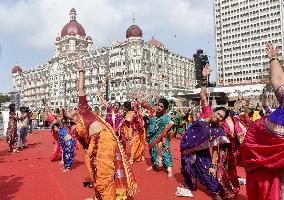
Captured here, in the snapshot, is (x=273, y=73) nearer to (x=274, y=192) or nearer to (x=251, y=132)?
(x=251, y=132)

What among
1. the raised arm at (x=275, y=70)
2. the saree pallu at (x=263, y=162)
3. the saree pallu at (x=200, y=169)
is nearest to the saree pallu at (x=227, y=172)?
the saree pallu at (x=200, y=169)

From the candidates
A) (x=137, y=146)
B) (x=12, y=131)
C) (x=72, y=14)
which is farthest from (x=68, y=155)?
(x=72, y=14)

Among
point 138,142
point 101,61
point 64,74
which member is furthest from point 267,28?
point 138,142

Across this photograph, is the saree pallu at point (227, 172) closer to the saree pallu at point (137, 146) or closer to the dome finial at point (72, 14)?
the saree pallu at point (137, 146)

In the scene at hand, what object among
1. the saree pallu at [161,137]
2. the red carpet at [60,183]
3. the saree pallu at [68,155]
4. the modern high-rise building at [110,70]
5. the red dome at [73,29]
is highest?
the red dome at [73,29]

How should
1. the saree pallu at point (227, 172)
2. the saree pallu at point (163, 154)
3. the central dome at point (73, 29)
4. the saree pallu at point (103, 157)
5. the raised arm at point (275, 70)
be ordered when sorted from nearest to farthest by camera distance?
the raised arm at point (275, 70) < the saree pallu at point (103, 157) < the saree pallu at point (227, 172) < the saree pallu at point (163, 154) < the central dome at point (73, 29)

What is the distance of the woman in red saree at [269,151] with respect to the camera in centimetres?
305

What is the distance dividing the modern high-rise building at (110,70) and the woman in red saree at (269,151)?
61.0m

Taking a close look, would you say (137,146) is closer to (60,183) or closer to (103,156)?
(60,183)

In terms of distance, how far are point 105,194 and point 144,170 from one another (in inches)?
142

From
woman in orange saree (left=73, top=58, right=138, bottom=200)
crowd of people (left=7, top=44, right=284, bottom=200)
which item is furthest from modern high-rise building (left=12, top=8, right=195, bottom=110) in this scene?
woman in orange saree (left=73, top=58, right=138, bottom=200)

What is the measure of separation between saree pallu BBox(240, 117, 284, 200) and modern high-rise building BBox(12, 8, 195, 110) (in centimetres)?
6101

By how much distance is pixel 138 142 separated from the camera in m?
9.55

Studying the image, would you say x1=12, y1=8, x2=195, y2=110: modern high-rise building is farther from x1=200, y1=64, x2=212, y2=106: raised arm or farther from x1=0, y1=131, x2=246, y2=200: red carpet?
x1=200, y1=64, x2=212, y2=106: raised arm
